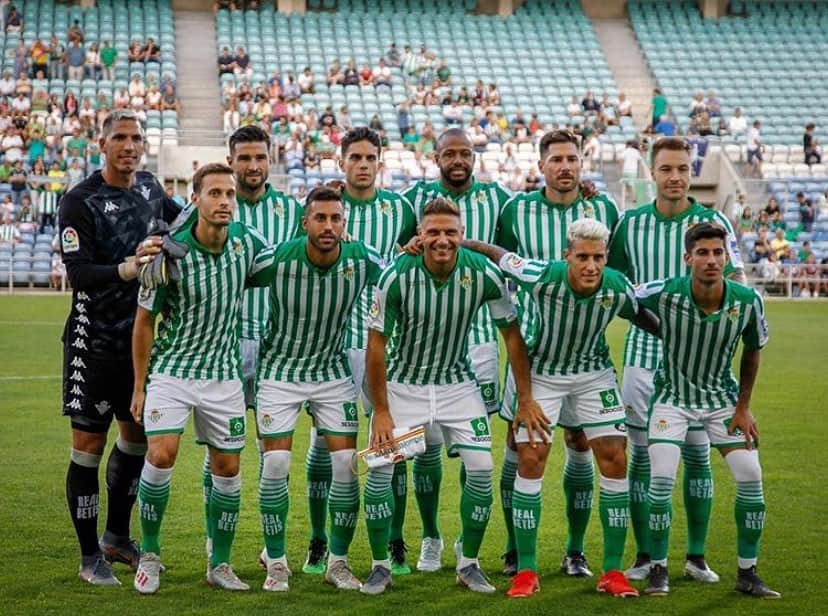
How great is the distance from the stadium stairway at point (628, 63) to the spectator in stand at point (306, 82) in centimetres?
860

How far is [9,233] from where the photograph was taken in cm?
2812

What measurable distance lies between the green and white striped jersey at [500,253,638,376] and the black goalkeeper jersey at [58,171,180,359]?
83.1 inches

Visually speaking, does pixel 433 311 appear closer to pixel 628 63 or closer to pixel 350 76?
pixel 350 76

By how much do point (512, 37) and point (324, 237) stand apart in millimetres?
32694

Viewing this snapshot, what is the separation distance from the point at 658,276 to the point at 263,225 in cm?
235

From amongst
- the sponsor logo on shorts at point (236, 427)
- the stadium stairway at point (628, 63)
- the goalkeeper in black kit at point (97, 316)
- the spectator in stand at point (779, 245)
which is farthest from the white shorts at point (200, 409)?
the stadium stairway at point (628, 63)

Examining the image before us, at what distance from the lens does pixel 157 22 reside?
3697 cm

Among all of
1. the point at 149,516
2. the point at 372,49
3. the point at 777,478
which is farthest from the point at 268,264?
the point at 372,49

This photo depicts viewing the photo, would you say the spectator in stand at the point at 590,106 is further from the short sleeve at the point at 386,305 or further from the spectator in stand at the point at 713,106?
the short sleeve at the point at 386,305

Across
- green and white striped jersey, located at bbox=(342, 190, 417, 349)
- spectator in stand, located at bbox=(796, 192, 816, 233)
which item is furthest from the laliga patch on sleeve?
spectator in stand, located at bbox=(796, 192, 816, 233)

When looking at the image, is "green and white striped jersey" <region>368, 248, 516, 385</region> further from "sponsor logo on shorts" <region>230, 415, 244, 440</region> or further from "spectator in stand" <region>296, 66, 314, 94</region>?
"spectator in stand" <region>296, 66, 314, 94</region>

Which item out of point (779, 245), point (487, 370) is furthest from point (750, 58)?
point (487, 370)

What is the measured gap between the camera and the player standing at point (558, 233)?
7.64 meters

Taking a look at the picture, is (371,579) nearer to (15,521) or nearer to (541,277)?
(541,277)
